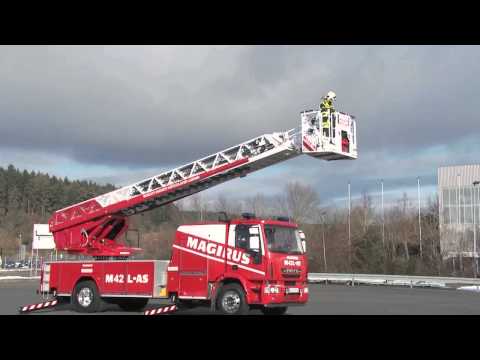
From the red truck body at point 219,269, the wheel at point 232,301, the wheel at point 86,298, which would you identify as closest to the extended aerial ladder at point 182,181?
the wheel at point 86,298

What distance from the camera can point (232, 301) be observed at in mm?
13711

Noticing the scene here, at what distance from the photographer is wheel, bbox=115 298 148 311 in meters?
16.3

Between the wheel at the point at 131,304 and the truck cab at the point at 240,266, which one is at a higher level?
the truck cab at the point at 240,266

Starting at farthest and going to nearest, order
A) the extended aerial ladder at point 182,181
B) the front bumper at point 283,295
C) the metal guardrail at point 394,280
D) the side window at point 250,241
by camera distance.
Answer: the metal guardrail at point 394,280, the extended aerial ladder at point 182,181, the side window at point 250,241, the front bumper at point 283,295

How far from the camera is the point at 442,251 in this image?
48.4 metres

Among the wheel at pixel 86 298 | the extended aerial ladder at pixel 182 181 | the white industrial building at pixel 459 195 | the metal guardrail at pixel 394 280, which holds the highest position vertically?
the white industrial building at pixel 459 195

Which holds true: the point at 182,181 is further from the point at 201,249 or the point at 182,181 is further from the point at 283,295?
the point at 283,295

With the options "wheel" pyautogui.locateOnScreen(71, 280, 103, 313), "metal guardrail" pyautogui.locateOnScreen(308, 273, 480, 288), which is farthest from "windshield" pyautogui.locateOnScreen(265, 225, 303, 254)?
"metal guardrail" pyautogui.locateOnScreen(308, 273, 480, 288)

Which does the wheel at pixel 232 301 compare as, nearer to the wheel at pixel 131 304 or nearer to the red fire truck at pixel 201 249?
the red fire truck at pixel 201 249

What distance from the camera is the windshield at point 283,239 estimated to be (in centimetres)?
1371

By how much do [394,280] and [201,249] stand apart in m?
20.8

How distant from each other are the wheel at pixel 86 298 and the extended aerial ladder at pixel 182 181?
4.93 ft
